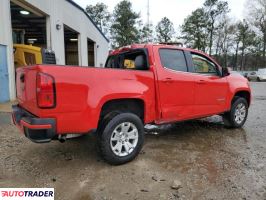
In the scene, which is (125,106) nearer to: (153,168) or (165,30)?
(153,168)

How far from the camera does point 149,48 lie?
4699 millimetres

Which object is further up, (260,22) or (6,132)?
(260,22)

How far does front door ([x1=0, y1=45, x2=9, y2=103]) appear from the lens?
31.6 ft

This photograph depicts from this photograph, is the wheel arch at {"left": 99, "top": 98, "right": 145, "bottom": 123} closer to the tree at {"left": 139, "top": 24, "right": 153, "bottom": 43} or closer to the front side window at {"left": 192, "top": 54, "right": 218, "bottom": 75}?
the front side window at {"left": 192, "top": 54, "right": 218, "bottom": 75}

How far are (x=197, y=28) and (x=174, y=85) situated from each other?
49.3 m

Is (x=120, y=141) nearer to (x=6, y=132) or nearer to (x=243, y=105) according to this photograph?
(x=6, y=132)

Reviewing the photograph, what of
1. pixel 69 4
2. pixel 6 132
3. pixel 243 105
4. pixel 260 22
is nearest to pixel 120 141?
pixel 6 132

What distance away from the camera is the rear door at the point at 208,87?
5355 mm

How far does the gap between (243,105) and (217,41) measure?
1964 inches

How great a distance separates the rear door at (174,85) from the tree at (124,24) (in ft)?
143

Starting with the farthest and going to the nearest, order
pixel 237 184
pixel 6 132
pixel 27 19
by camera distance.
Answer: pixel 27 19 → pixel 6 132 → pixel 237 184

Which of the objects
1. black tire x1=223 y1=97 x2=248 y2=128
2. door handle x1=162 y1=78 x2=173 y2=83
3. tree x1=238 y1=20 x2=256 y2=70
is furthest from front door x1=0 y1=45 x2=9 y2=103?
tree x1=238 y1=20 x2=256 y2=70

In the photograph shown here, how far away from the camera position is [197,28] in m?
50.9

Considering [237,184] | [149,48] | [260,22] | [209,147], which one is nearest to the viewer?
[237,184]
